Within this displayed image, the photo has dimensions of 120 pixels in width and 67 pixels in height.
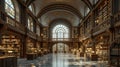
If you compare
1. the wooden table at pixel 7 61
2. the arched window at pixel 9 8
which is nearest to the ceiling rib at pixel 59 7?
the arched window at pixel 9 8

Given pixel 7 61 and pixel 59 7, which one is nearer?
pixel 7 61

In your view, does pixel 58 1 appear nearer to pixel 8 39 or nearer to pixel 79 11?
→ pixel 79 11

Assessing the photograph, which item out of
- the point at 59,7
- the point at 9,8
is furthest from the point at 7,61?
the point at 59,7

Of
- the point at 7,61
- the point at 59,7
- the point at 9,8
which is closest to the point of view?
the point at 7,61

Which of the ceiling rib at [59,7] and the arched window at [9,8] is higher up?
the ceiling rib at [59,7]

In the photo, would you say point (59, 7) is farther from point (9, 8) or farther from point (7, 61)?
point (7, 61)

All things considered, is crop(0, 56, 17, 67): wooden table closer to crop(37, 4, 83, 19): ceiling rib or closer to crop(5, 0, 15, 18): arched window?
crop(5, 0, 15, 18): arched window

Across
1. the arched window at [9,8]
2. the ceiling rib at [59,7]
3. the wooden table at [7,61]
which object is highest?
the ceiling rib at [59,7]

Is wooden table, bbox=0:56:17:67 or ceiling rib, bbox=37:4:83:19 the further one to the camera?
ceiling rib, bbox=37:4:83:19

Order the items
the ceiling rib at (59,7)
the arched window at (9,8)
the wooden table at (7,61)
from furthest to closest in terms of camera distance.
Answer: the ceiling rib at (59,7) < the arched window at (9,8) < the wooden table at (7,61)

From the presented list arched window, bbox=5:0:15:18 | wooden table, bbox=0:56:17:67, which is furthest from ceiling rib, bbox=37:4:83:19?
wooden table, bbox=0:56:17:67

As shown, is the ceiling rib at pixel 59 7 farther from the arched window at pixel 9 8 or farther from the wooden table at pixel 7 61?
the wooden table at pixel 7 61

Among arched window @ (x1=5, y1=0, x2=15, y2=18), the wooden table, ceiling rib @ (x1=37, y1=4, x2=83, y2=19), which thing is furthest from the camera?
ceiling rib @ (x1=37, y1=4, x2=83, y2=19)

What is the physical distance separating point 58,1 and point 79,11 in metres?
4.15
